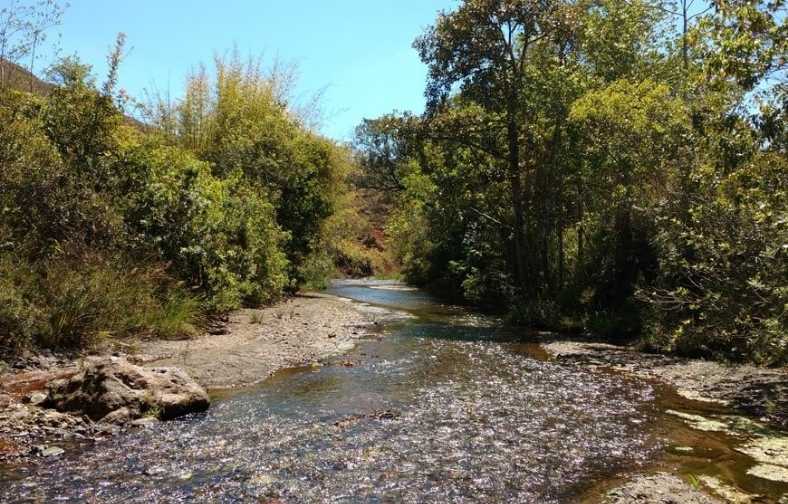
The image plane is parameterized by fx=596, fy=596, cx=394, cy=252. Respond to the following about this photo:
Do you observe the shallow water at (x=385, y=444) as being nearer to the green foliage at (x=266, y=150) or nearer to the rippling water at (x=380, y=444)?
the rippling water at (x=380, y=444)

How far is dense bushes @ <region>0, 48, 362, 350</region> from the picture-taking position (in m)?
11.3

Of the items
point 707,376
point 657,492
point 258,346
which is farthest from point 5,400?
point 707,376

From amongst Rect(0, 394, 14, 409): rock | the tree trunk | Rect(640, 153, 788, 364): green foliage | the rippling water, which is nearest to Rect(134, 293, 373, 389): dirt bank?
the rippling water

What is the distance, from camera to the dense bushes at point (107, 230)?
37.0 feet

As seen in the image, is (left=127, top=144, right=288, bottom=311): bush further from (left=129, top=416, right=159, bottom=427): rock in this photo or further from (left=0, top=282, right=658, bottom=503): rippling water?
(left=129, top=416, right=159, bottom=427): rock

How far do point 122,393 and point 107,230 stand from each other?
6798mm

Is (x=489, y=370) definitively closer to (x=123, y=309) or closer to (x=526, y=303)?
(x=123, y=309)

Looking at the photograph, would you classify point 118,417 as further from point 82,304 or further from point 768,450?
point 768,450

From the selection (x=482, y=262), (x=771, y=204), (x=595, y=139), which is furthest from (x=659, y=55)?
(x=771, y=204)

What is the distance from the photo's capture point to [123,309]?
41.7 feet

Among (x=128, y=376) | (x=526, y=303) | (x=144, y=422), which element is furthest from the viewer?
(x=526, y=303)

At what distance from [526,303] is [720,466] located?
1494 cm

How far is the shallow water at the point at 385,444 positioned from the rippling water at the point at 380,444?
0.02 meters

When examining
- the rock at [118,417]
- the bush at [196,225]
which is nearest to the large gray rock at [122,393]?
the rock at [118,417]
